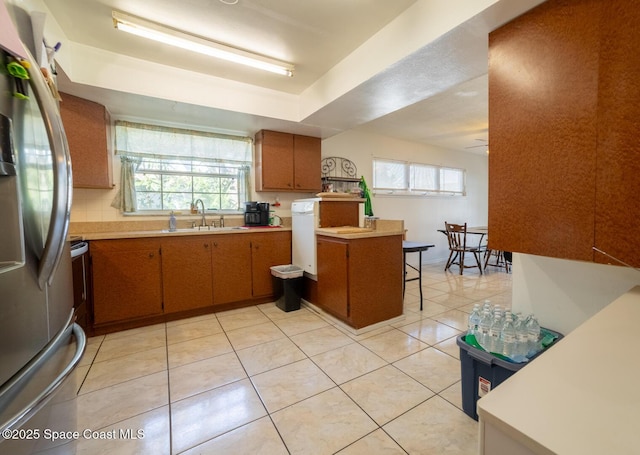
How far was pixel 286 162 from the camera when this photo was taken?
3.60 m

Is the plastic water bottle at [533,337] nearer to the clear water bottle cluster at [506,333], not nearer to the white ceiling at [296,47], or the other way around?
the clear water bottle cluster at [506,333]

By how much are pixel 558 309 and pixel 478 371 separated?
528 millimetres

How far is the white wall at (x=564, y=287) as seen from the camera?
1.22 meters

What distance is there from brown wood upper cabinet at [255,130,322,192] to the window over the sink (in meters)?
0.31

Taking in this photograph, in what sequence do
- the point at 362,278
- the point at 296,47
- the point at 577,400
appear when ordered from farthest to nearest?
the point at 362,278
the point at 296,47
the point at 577,400

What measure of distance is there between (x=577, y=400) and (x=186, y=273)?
297 cm

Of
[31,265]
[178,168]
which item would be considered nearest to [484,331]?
[31,265]

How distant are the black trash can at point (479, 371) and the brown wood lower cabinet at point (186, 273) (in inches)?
96.6

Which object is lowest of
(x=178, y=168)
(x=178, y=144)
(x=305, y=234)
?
(x=305, y=234)

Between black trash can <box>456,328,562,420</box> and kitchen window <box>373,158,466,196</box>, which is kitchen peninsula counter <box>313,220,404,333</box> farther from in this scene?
kitchen window <box>373,158,466,196</box>

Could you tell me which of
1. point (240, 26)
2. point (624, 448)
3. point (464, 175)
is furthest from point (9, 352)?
point (464, 175)

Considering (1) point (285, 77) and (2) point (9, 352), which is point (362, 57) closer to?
(1) point (285, 77)

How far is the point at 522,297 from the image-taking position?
5.11 feet

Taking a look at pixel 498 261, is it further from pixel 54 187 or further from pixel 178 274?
pixel 54 187
